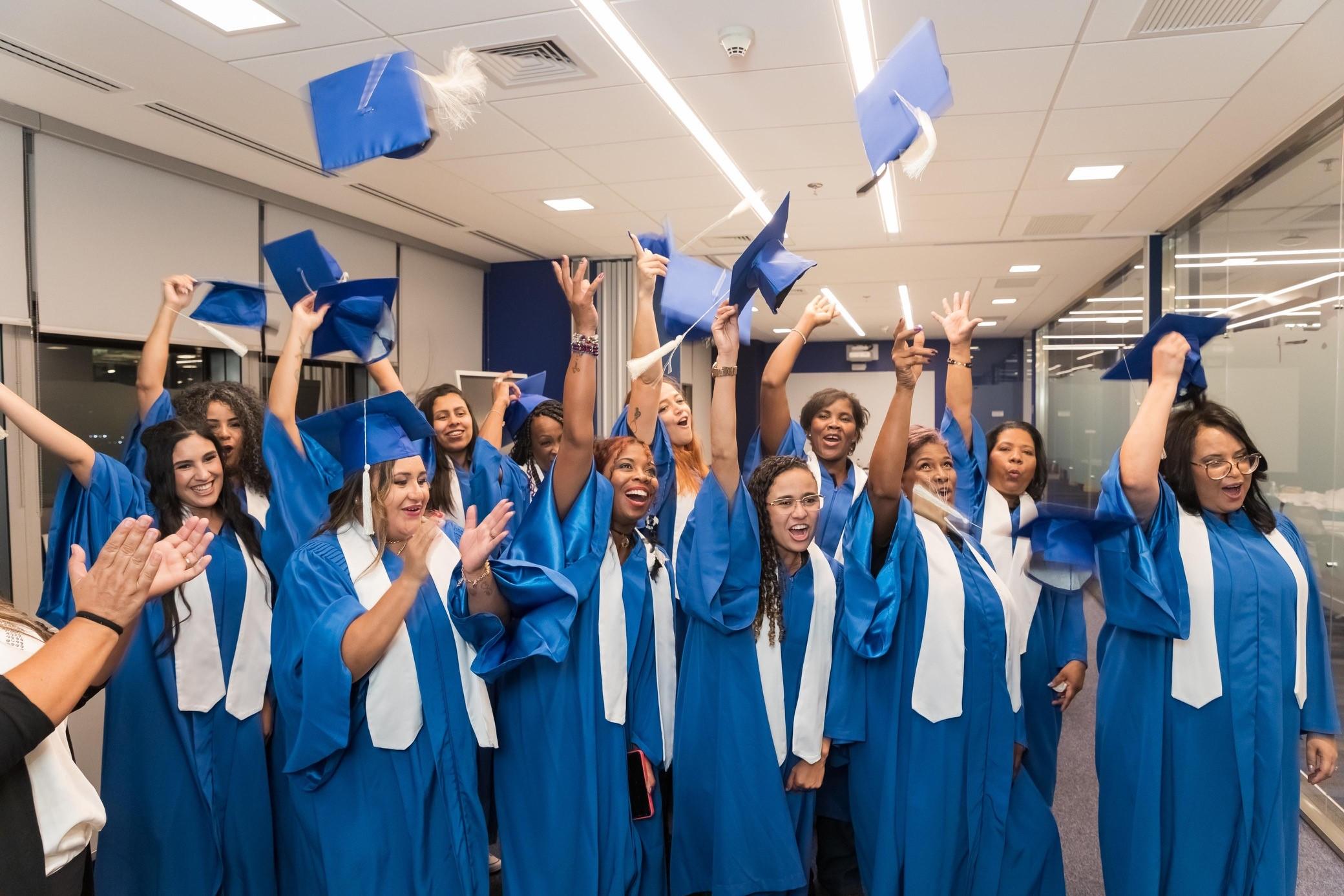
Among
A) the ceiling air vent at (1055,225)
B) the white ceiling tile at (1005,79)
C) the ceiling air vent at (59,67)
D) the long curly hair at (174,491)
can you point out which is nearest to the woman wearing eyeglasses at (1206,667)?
the white ceiling tile at (1005,79)

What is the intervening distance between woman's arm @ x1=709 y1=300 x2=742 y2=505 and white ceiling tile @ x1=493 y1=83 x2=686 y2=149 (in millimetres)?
1653

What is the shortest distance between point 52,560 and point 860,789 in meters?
2.24

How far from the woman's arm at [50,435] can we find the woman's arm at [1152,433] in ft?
8.30

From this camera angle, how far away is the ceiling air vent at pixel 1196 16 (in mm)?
2613

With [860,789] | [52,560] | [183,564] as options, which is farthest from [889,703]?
[52,560]

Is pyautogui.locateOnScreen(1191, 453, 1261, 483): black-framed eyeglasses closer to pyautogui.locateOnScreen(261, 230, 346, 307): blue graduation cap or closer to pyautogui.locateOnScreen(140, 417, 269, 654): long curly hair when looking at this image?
pyautogui.locateOnScreen(261, 230, 346, 307): blue graduation cap

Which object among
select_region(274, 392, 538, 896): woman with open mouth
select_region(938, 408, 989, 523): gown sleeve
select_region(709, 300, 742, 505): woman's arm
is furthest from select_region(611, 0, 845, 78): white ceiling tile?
select_region(274, 392, 538, 896): woman with open mouth

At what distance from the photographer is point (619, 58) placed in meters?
3.02

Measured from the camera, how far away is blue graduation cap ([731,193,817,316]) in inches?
77.2

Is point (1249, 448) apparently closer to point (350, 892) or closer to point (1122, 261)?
point (350, 892)

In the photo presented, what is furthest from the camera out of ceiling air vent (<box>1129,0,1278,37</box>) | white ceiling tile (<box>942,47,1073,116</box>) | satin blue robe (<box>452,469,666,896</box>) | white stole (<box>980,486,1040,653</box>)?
white ceiling tile (<box>942,47,1073,116</box>)

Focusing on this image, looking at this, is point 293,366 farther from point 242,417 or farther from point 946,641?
point 946,641

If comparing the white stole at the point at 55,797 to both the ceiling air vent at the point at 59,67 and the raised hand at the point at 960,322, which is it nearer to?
the raised hand at the point at 960,322

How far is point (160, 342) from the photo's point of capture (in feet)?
8.54
